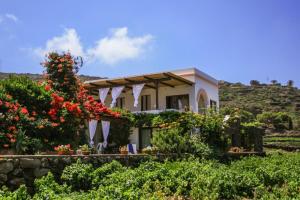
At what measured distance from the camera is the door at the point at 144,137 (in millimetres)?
24562

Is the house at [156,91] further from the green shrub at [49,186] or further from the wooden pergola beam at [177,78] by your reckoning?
the green shrub at [49,186]

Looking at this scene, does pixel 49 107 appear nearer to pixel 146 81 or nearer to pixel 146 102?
pixel 146 81

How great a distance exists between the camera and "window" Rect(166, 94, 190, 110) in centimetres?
2672

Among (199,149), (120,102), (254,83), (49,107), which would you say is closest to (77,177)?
(49,107)

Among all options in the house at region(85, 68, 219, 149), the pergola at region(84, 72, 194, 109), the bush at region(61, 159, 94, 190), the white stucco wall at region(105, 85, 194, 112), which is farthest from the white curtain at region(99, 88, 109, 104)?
the bush at region(61, 159, 94, 190)

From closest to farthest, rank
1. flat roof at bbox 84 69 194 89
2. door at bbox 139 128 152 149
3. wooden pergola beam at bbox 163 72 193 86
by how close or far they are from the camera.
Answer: wooden pergola beam at bbox 163 72 193 86 → flat roof at bbox 84 69 194 89 → door at bbox 139 128 152 149

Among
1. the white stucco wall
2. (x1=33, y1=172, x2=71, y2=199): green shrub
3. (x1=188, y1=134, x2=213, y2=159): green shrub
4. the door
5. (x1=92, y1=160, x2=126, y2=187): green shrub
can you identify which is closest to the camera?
(x1=33, y1=172, x2=71, y2=199): green shrub

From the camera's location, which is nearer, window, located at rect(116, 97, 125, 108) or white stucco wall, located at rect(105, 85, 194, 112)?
→ white stucco wall, located at rect(105, 85, 194, 112)

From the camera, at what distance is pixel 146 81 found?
25484mm

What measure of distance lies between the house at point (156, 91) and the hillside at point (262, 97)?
25815 millimetres

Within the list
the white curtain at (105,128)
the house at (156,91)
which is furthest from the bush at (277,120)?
the white curtain at (105,128)

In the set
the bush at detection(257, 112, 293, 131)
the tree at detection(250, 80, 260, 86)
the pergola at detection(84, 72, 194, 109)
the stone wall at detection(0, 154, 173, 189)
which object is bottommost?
the stone wall at detection(0, 154, 173, 189)

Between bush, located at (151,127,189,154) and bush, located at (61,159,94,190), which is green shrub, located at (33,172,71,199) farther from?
bush, located at (151,127,189,154)

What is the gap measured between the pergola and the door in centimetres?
181
